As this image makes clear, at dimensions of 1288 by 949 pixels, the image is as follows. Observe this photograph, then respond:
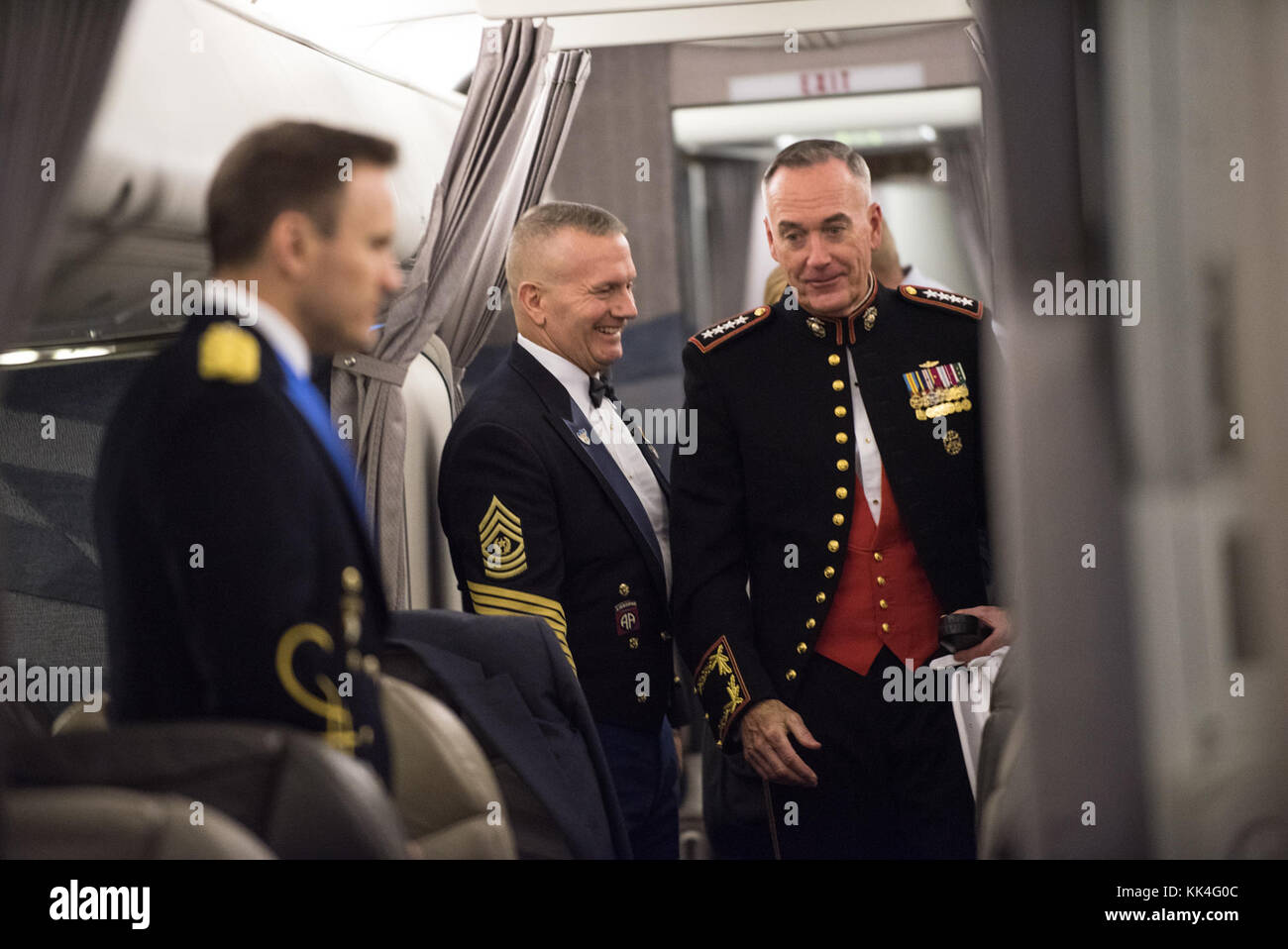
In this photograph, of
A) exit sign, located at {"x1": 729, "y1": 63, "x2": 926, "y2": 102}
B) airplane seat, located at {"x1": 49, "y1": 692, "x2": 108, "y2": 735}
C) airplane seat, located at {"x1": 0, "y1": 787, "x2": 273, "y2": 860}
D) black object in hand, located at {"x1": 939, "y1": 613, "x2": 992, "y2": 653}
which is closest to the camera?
airplane seat, located at {"x1": 0, "y1": 787, "x2": 273, "y2": 860}

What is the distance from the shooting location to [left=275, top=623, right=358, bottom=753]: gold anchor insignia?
2.10 m

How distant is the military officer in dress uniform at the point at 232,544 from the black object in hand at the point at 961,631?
1093mm

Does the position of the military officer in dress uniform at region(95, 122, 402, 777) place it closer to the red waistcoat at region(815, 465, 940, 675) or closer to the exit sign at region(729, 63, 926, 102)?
the red waistcoat at region(815, 465, 940, 675)

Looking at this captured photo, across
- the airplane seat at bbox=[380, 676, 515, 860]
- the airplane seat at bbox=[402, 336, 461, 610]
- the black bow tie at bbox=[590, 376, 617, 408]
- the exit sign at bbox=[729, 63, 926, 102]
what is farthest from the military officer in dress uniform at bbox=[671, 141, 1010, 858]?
the exit sign at bbox=[729, 63, 926, 102]

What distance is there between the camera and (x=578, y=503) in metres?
2.65

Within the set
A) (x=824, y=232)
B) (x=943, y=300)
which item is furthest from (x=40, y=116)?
(x=943, y=300)

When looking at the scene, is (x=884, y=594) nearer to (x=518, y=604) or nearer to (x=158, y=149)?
(x=518, y=604)

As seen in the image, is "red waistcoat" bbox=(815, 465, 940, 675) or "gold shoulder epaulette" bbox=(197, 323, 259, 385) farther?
"red waistcoat" bbox=(815, 465, 940, 675)

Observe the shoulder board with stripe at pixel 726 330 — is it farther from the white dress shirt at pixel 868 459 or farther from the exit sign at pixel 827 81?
the exit sign at pixel 827 81

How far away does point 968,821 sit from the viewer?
8.39 feet

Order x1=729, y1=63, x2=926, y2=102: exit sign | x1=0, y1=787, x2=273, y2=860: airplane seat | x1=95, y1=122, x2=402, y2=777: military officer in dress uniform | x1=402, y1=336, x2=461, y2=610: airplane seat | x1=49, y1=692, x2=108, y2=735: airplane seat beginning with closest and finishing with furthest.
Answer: x1=0, y1=787, x2=273, y2=860: airplane seat → x1=95, y1=122, x2=402, y2=777: military officer in dress uniform → x1=49, y1=692, x2=108, y2=735: airplane seat → x1=402, y1=336, x2=461, y2=610: airplane seat → x1=729, y1=63, x2=926, y2=102: exit sign

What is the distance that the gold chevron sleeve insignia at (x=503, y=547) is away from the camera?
256cm
